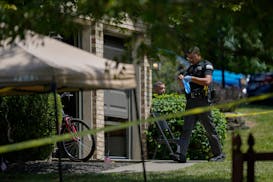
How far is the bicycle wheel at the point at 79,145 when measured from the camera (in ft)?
43.8

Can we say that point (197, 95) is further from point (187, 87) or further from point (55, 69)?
point (55, 69)

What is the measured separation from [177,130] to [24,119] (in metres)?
3.64

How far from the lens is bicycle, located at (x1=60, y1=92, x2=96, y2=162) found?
13.0 metres

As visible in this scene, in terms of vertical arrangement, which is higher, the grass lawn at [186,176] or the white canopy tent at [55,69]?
the white canopy tent at [55,69]

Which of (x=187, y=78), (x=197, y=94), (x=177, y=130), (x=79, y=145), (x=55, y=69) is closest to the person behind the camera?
(x=55, y=69)

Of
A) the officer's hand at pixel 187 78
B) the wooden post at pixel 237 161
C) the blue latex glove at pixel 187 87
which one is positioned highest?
the officer's hand at pixel 187 78

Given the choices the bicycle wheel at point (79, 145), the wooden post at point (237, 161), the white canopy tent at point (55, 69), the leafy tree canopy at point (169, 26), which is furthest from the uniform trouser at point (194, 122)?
the wooden post at point (237, 161)

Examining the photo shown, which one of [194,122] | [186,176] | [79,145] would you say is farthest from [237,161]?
[79,145]

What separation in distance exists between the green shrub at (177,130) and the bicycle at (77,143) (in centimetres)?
173

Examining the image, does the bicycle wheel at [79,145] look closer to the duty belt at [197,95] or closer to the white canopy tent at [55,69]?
the duty belt at [197,95]

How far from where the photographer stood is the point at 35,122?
41.4ft

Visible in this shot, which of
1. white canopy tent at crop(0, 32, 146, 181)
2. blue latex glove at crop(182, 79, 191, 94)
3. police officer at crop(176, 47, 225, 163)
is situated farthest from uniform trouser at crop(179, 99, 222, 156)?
white canopy tent at crop(0, 32, 146, 181)

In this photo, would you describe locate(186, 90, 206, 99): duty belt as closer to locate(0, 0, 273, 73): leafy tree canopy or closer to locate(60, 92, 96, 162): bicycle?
locate(60, 92, 96, 162): bicycle

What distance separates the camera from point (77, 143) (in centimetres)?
1377
